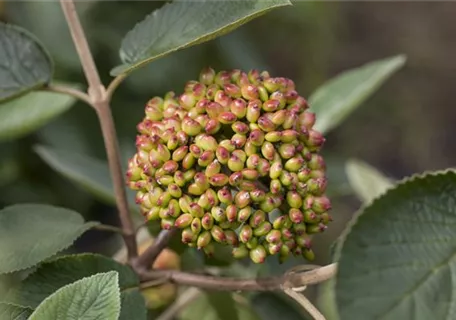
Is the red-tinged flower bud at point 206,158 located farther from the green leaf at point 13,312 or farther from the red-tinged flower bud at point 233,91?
the green leaf at point 13,312

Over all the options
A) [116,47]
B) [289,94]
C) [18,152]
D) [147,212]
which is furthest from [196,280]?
[116,47]

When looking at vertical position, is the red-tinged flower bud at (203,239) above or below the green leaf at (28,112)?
below

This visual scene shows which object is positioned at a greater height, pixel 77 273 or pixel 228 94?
pixel 228 94

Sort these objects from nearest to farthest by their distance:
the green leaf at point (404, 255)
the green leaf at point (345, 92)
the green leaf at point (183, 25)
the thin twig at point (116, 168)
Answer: the green leaf at point (404, 255)
the green leaf at point (183, 25)
the thin twig at point (116, 168)
the green leaf at point (345, 92)

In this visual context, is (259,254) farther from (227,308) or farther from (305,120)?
(227,308)

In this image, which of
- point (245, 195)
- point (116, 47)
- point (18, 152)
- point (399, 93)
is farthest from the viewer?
point (399, 93)

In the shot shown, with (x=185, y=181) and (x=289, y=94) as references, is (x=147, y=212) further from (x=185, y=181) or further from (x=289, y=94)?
(x=289, y=94)

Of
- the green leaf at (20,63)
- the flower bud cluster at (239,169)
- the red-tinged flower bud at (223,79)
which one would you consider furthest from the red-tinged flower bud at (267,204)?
the green leaf at (20,63)
